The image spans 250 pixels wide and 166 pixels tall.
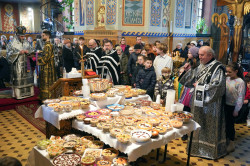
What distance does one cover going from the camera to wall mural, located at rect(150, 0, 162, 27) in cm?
1250

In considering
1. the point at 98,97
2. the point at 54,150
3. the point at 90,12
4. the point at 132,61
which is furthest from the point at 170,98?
the point at 90,12

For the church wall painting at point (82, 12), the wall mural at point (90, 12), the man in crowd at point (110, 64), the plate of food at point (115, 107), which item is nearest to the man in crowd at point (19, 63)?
the man in crowd at point (110, 64)

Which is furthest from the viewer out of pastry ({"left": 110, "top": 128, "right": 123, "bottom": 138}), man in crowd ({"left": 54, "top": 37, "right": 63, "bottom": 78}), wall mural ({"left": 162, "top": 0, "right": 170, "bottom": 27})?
wall mural ({"left": 162, "top": 0, "right": 170, "bottom": 27})

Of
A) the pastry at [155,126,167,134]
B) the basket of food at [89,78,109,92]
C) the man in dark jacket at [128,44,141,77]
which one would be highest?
the man in dark jacket at [128,44,141,77]

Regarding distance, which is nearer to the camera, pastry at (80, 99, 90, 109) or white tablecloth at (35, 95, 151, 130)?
white tablecloth at (35, 95, 151, 130)

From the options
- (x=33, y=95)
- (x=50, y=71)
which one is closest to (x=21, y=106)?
(x=33, y=95)

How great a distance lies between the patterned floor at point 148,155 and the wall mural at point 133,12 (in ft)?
27.2

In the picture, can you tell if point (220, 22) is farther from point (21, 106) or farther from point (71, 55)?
point (21, 106)

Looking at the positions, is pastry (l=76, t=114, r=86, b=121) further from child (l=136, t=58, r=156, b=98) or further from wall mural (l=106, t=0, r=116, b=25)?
wall mural (l=106, t=0, r=116, b=25)

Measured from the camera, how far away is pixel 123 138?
→ 8.64ft

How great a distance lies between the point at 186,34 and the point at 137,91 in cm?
1158

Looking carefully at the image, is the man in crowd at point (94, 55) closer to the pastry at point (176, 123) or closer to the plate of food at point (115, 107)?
the plate of food at point (115, 107)

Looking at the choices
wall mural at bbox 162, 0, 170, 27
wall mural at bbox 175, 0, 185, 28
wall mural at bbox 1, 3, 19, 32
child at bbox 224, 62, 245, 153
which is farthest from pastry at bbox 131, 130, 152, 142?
wall mural at bbox 1, 3, 19, 32

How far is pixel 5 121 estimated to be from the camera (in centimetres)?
613
